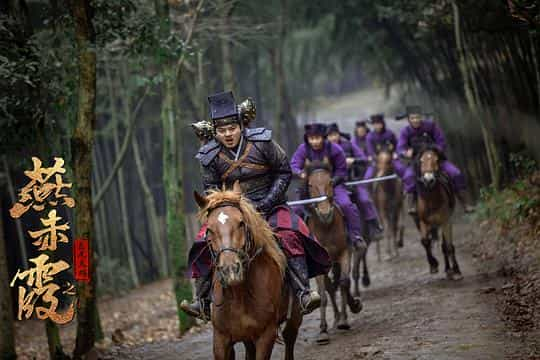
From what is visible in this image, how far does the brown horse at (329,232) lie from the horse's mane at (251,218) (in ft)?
12.1

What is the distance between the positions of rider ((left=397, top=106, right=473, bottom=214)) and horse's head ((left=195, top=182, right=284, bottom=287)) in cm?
762

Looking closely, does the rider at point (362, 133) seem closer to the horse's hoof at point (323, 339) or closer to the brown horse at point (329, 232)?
the brown horse at point (329, 232)

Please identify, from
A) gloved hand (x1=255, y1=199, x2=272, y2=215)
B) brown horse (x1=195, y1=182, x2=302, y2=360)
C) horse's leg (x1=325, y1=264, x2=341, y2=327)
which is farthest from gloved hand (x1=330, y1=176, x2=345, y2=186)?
brown horse (x1=195, y1=182, x2=302, y2=360)

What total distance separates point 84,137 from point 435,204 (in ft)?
20.9

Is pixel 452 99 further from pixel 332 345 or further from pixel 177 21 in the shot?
pixel 332 345

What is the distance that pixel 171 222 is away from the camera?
49.5 feet

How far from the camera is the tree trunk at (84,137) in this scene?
1023 centimetres

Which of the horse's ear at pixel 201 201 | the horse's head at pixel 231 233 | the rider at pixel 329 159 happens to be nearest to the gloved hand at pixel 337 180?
the rider at pixel 329 159

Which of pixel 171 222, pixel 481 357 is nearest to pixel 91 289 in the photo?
pixel 171 222

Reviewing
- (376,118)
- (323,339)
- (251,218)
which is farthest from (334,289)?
(376,118)

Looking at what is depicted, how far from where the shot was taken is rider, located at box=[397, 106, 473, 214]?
1424 centimetres

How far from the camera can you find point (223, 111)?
7684 millimetres

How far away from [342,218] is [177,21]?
6.94 meters

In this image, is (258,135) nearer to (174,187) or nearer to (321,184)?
(321,184)
